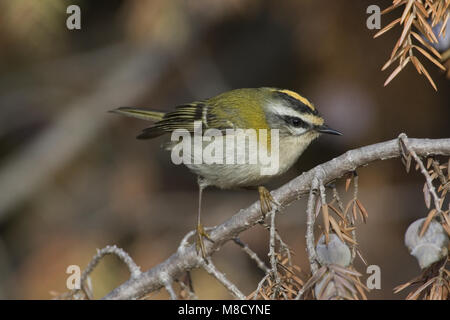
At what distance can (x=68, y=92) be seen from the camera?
346 centimetres

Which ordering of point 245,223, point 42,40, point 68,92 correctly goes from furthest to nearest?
point 68,92, point 42,40, point 245,223

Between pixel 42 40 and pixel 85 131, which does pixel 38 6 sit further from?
pixel 85 131

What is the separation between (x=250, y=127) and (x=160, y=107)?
4.63ft

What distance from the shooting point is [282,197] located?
1380mm

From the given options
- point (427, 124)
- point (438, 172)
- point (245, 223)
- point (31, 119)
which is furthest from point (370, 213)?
point (31, 119)

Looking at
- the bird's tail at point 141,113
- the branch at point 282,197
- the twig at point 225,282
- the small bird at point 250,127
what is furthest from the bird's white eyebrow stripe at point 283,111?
the twig at point 225,282

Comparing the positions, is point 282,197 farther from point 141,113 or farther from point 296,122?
point 141,113

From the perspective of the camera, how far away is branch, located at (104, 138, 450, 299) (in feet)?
3.92

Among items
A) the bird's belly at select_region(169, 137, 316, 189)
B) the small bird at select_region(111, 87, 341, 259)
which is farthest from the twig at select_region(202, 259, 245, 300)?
the bird's belly at select_region(169, 137, 316, 189)

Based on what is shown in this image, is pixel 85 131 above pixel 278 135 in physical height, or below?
above

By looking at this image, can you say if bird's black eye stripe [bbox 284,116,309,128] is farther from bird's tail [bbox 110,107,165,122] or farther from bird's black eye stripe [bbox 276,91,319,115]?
bird's tail [bbox 110,107,165,122]

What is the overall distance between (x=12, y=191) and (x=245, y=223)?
2.05 meters
